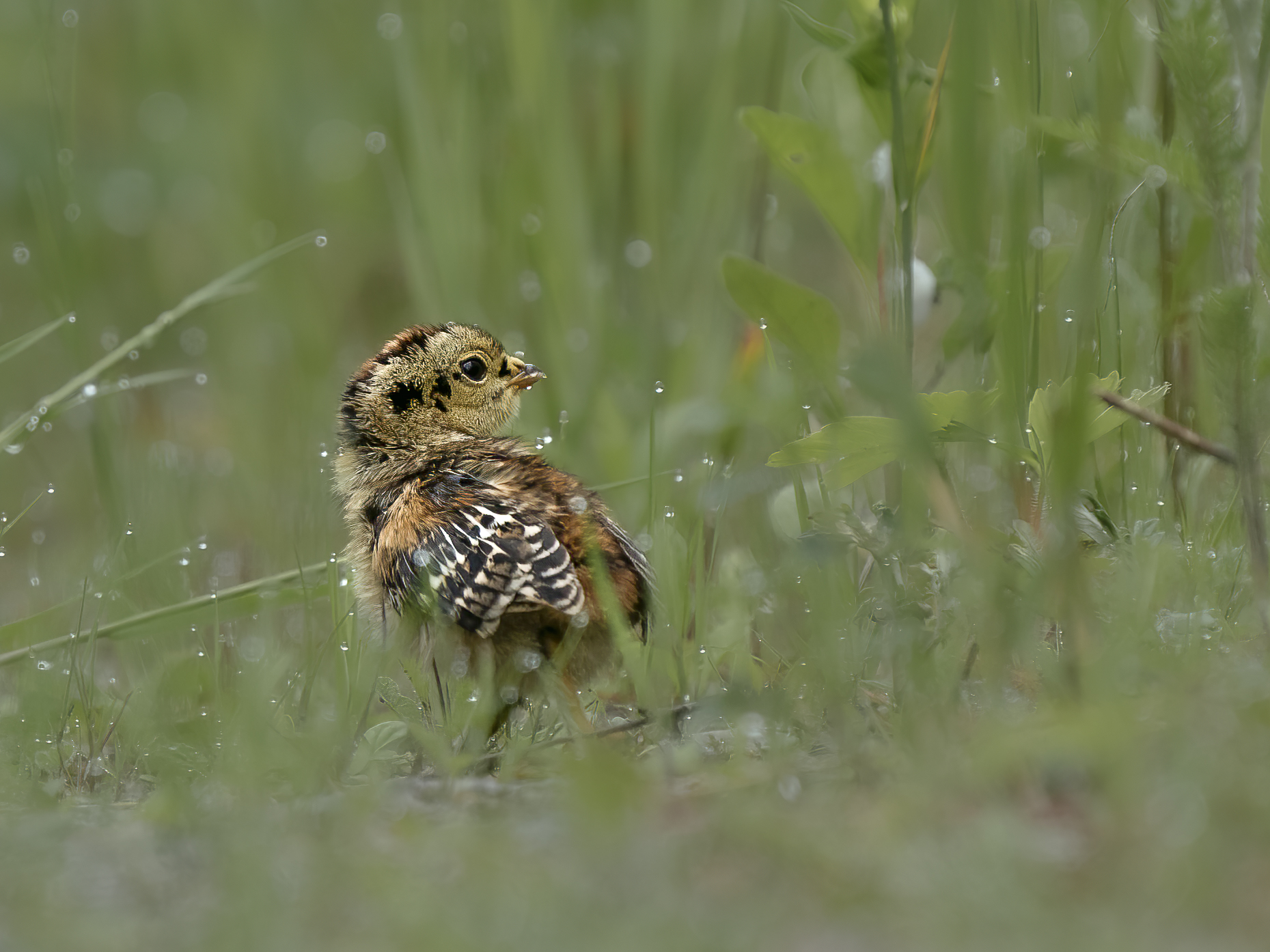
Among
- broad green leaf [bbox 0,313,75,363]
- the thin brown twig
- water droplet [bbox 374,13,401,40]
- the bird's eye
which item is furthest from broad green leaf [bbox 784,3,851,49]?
water droplet [bbox 374,13,401,40]

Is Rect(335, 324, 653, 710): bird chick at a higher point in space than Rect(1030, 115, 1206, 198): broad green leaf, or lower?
lower

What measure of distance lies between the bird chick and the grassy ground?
0.45 feet

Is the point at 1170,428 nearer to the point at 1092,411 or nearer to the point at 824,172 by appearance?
the point at 1092,411

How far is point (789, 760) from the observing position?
2232 mm

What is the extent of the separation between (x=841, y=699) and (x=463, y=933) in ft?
3.45

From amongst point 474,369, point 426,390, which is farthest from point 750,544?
point 426,390

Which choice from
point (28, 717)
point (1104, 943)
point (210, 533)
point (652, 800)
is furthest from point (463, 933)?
point (210, 533)

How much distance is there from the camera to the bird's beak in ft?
13.7

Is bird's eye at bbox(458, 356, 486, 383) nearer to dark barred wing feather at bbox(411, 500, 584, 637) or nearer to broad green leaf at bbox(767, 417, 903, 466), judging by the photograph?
dark barred wing feather at bbox(411, 500, 584, 637)

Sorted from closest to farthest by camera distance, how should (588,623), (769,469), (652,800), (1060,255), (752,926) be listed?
(752,926) → (652,800) → (588,623) → (1060,255) → (769,469)

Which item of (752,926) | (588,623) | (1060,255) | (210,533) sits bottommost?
(210,533)

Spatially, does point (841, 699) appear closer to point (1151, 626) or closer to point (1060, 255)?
point (1151, 626)

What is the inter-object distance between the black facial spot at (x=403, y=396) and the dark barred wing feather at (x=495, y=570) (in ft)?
2.44

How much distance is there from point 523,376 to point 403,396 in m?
0.44
